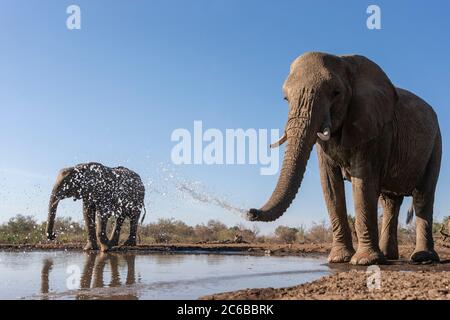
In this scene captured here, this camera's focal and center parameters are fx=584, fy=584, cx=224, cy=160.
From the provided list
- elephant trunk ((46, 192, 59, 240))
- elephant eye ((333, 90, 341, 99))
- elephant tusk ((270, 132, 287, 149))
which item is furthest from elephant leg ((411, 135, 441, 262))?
elephant trunk ((46, 192, 59, 240))

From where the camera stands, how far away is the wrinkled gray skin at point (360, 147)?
25.0 ft

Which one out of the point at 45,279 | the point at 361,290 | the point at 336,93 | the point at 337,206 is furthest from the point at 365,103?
the point at 45,279

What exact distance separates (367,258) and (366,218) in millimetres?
584

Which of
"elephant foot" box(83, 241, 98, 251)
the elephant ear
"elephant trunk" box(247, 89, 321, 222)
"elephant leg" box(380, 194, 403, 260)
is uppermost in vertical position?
the elephant ear

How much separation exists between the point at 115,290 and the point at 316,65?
4.09 m

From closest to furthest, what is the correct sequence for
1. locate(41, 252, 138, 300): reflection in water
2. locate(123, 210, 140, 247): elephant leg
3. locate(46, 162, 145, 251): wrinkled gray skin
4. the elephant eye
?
locate(41, 252, 138, 300): reflection in water → the elephant eye → locate(46, 162, 145, 251): wrinkled gray skin → locate(123, 210, 140, 247): elephant leg

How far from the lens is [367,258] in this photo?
8.36 m

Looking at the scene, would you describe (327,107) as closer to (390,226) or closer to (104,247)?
(390,226)

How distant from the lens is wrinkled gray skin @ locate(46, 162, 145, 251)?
16.5 m

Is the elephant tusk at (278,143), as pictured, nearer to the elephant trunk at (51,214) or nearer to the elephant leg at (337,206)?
the elephant leg at (337,206)

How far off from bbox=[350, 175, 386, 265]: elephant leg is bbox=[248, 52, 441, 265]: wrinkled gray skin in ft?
0.05

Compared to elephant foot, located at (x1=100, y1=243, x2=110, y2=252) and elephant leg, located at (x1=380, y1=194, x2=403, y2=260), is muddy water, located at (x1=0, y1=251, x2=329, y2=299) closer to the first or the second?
elephant leg, located at (x1=380, y1=194, x2=403, y2=260)

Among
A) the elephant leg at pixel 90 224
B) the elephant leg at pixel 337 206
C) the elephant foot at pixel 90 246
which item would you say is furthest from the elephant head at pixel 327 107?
the elephant leg at pixel 90 224
